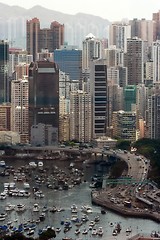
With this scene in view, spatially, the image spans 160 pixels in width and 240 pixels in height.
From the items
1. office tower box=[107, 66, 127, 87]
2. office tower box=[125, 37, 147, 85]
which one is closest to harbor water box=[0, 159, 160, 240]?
office tower box=[107, 66, 127, 87]

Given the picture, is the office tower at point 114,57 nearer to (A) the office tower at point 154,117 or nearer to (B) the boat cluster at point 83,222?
(A) the office tower at point 154,117

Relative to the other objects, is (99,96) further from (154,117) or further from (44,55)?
(44,55)

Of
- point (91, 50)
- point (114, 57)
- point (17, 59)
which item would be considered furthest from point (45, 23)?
point (114, 57)

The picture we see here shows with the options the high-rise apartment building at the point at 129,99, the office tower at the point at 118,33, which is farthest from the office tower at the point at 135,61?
the office tower at the point at 118,33

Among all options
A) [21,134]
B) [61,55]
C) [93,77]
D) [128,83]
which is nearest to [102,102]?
[93,77]

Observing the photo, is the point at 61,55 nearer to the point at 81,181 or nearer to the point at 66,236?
the point at 81,181

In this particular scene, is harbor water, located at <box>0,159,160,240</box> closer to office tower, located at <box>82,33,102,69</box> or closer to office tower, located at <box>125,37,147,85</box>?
office tower, located at <box>125,37,147,85</box>
